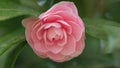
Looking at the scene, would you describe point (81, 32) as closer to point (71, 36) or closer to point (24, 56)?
point (71, 36)

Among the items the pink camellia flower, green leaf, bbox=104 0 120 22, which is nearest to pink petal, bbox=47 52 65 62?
the pink camellia flower

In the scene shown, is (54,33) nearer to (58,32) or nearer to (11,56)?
(58,32)

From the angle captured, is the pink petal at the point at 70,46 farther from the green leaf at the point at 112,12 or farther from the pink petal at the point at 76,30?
the green leaf at the point at 112,12

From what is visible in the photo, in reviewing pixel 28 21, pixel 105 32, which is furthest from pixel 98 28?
pixel 28 21

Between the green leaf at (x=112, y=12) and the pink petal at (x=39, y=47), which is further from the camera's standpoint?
the green leaf at (x=112, y=12)

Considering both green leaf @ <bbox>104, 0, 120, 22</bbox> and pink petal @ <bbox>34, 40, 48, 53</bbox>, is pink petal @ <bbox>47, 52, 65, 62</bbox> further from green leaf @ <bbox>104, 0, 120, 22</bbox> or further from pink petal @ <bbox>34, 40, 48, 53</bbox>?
green leaf @ <bbox>104, 0, 120, 22</bbox>

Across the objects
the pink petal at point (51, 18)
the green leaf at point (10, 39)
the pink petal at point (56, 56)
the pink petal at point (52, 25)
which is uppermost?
the pink petal at point (51, 18)

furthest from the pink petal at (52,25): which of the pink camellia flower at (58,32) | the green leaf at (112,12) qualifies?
the green leaf at (112,12)
